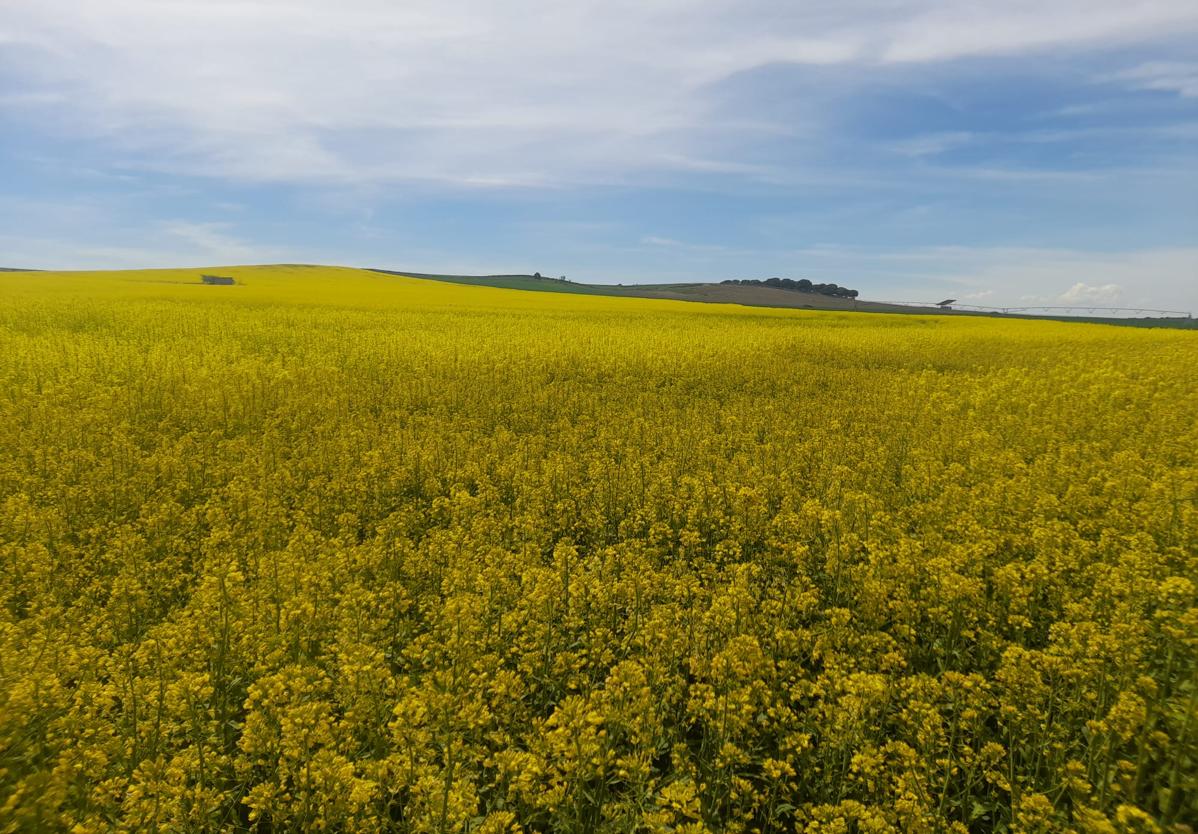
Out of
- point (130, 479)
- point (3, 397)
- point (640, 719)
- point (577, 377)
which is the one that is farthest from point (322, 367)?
point (640, 719)

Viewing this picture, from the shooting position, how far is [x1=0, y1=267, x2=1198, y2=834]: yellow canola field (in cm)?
280

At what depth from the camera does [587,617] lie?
14.2ft

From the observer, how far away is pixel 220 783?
3178mm

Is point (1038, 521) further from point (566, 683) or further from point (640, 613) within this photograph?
point (566, 683)

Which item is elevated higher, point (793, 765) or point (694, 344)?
point (694, 344)

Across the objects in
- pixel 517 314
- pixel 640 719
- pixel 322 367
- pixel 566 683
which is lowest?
pixel 566 683

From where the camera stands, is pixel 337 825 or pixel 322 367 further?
pixel 322 367

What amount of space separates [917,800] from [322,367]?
14.6 m

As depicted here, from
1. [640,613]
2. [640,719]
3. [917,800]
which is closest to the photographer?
[917,800]

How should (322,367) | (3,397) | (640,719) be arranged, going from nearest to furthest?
(640,719) → (3,397) → (322,367)

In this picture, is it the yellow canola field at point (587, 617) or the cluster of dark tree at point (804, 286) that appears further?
the cluster of dark tree at point (804, 286)

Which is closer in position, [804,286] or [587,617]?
[587,617]

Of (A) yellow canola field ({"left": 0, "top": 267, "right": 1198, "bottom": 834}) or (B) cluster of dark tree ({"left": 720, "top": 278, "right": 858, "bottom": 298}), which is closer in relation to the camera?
(A) yellow canola field ({"left": 0, "top": 267, "right": 1198, "bottom": 834})

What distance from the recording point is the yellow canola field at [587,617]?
2799mm
